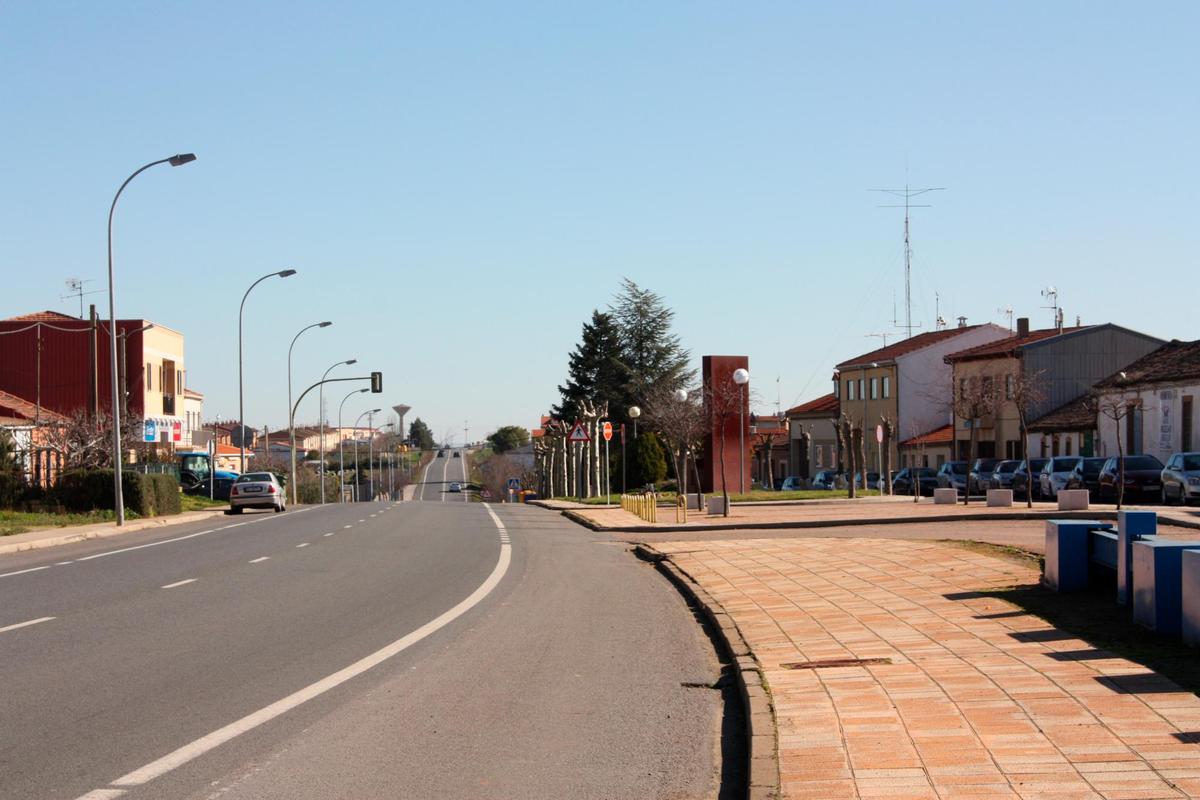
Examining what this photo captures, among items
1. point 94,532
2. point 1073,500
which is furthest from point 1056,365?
point 94,532

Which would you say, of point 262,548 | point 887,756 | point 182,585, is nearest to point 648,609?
point 182,585

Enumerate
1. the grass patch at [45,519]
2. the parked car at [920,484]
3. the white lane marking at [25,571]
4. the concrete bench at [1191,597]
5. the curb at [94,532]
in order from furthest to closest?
the parked car at [920,484] < the grass patch at [45,519] < the curb at [94,532] < the white lane marking at [25,571] < the concrete bench at [1191,597]

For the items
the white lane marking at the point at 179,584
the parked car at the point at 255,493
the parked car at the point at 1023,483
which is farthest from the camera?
the parked car at the point at 255,493

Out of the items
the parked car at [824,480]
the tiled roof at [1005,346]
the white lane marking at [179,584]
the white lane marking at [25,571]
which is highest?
the tiled roof at [1005,346]

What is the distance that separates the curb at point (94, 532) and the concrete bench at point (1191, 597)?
24.0 metres

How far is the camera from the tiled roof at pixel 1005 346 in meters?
70.0

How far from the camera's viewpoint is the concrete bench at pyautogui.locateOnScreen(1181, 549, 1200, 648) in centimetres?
930

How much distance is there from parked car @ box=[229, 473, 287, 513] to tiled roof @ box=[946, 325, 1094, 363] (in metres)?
38.1

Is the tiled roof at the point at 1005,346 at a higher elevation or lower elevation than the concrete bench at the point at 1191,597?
A: higher

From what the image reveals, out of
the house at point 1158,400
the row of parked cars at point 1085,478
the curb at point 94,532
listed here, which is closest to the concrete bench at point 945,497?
the row of parked cars at point 1085,478

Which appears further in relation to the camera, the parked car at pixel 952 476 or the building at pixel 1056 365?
the building at pixel 1056 365

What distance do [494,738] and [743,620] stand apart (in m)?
5.40

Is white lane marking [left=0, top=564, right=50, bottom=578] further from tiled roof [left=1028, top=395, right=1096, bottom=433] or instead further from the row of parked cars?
tiled roof [left=1028, top=395, right=1096, bottom=433]

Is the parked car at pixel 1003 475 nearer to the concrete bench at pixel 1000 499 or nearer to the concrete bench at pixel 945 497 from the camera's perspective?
the concrete bench at pixel 945 497
